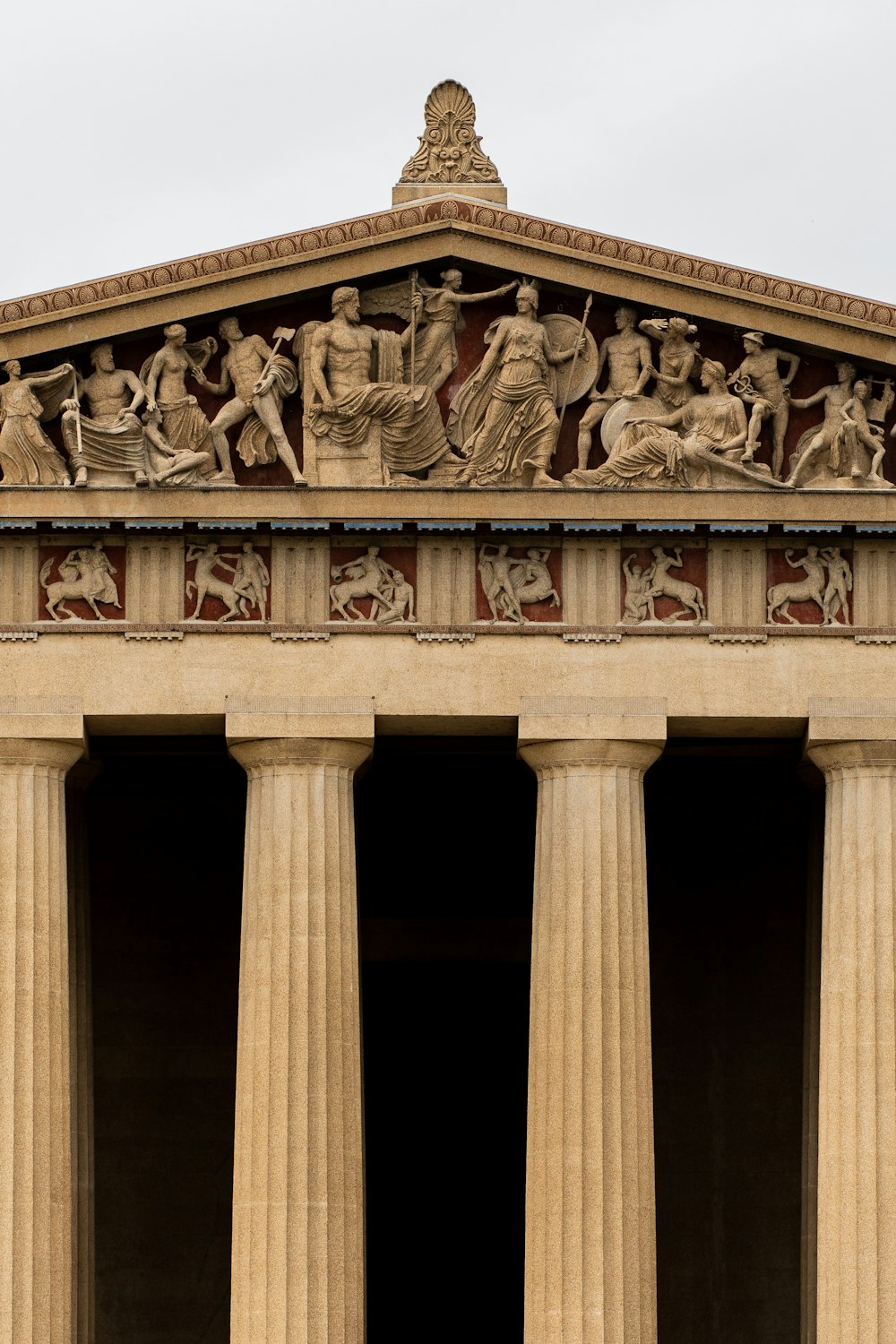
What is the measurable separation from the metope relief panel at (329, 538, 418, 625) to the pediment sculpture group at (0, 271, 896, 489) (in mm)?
801

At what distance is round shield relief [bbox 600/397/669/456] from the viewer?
39938 mm

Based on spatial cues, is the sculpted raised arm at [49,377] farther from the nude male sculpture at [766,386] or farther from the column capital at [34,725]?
the nude male sculpture at [766,386]

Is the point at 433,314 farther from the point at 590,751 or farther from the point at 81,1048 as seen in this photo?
the point at 81,1048

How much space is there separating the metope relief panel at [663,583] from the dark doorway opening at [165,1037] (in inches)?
319

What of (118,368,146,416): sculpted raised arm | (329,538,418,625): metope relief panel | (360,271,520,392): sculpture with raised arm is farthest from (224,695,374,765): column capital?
(360,271,520,392): sculpture with raised arm

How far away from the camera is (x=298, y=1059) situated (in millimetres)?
38531

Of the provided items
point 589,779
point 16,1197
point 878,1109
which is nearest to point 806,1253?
point 878,1109

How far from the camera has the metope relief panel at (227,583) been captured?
3956cm

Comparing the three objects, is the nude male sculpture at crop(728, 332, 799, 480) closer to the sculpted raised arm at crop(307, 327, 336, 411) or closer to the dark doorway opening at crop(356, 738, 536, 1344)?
the sculpted raised arm at crop(307, 327, 336, 411)

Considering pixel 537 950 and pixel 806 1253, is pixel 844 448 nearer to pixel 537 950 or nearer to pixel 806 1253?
pixel 537 950

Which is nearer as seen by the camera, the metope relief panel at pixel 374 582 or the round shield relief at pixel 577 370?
the metope relief panel at pixel 374 582

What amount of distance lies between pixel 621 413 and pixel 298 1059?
8.35 m

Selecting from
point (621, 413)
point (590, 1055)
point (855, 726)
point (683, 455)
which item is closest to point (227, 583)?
point (621, 413)

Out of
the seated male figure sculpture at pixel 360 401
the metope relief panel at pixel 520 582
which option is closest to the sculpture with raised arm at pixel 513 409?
the seated male figure sculpture at pixel 360 401
